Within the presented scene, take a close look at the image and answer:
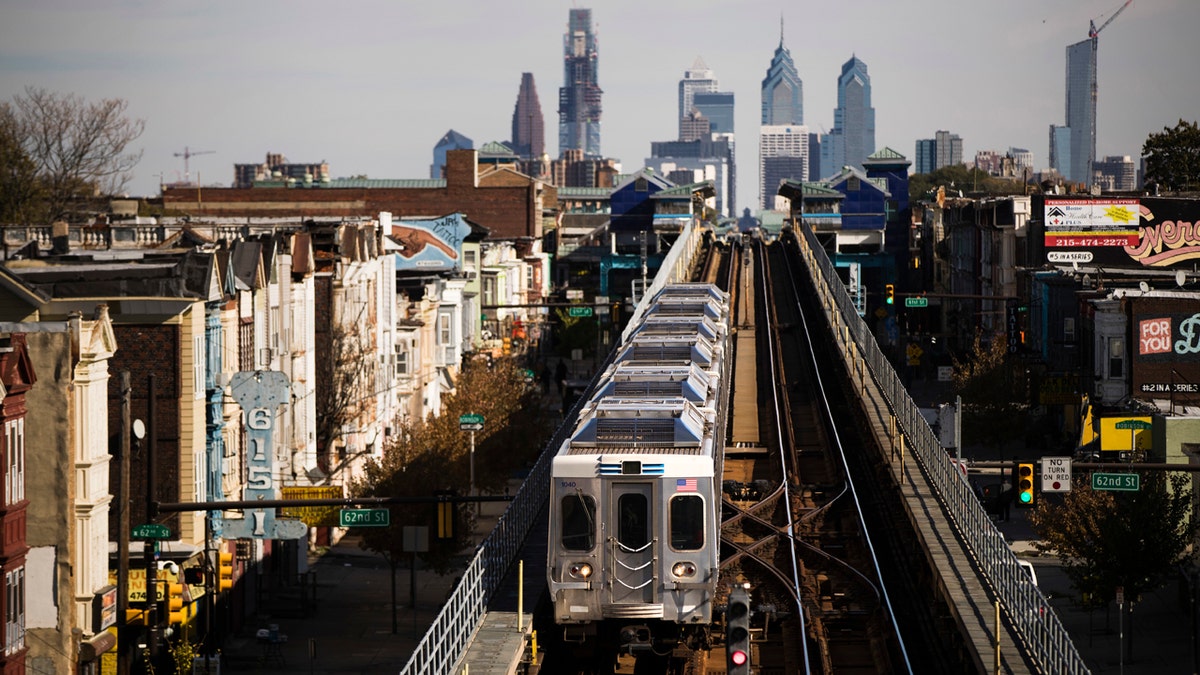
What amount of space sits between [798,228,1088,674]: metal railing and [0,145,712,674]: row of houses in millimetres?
12317

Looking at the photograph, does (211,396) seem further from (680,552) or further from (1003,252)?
(1003,252)

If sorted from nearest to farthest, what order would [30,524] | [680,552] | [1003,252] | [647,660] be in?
[680,552] < [647,660] < [30,524] < [1003,252]

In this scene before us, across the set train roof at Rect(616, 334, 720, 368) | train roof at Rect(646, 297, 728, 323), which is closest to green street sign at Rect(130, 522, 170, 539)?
train roof at Rect(616, 334, 720, 368)

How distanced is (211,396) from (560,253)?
408 feet

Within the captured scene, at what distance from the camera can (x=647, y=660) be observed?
82.8 ft

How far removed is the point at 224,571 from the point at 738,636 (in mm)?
22498

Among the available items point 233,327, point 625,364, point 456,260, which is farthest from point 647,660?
point 456,260

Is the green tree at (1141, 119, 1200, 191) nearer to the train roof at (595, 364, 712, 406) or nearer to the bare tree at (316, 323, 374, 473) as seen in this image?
the bare tree at (316, 323, 374, 473)

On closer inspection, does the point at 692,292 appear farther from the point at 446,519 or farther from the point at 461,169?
the point at 461,169

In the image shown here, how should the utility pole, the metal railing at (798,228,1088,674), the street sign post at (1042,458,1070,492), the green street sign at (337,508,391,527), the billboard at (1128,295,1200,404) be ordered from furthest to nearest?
the billboard at (1128,295,1200,404), the street sign post at (1042,458,1070,492), the green street sign at (337,508,391,527), the utility pole, the metal railing at (798,228,1088,674)

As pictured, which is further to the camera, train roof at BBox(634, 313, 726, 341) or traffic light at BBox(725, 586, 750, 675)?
train roof at BBox(634, 313, 726, 341)

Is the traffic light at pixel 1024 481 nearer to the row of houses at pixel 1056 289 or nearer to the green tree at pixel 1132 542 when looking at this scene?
the green tree at pixel 1132 542

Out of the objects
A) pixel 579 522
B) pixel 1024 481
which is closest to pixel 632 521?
pixel 579 522

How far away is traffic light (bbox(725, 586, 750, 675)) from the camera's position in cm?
1700
